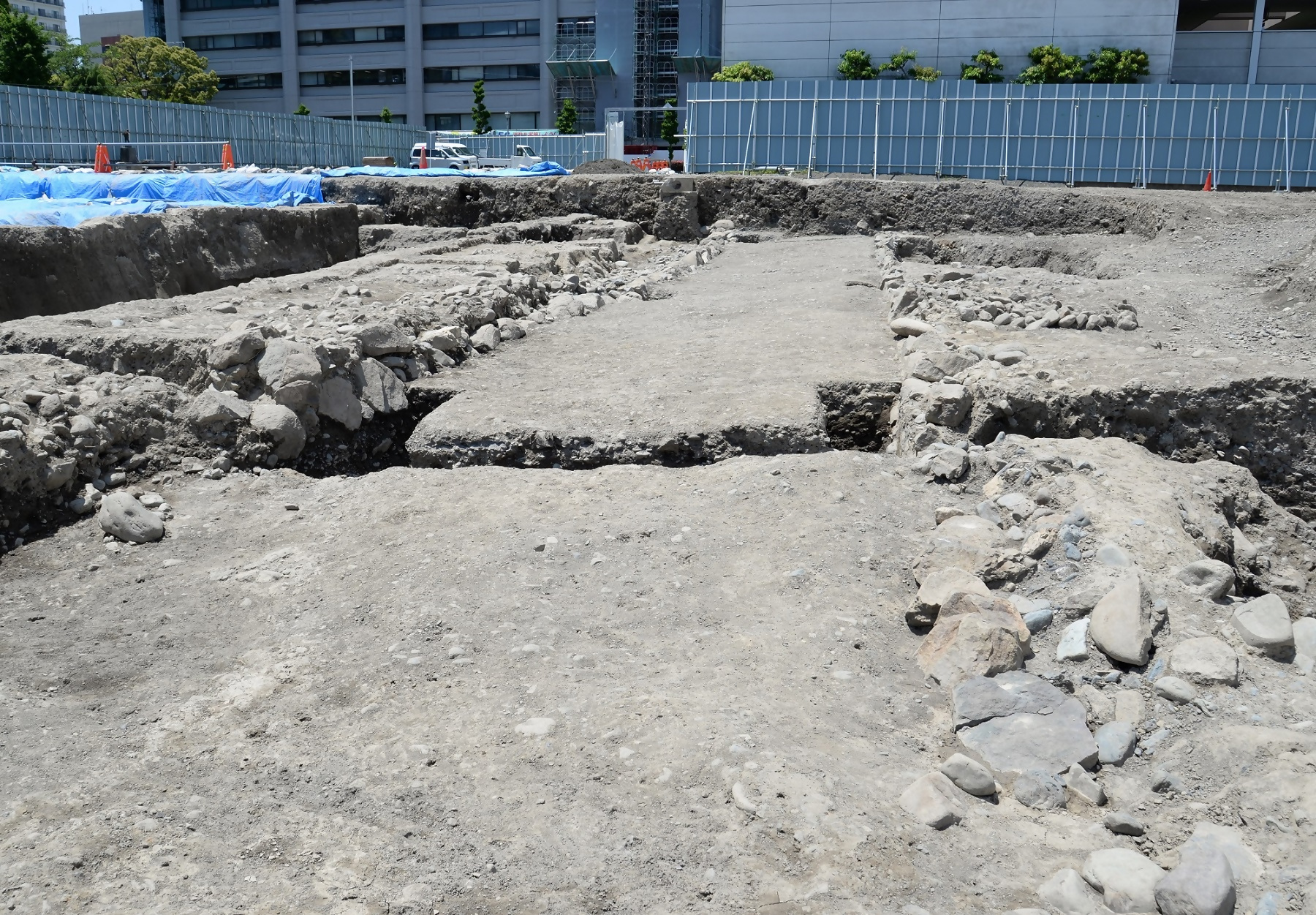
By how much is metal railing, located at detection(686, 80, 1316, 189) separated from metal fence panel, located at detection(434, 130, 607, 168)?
12365 millimetres

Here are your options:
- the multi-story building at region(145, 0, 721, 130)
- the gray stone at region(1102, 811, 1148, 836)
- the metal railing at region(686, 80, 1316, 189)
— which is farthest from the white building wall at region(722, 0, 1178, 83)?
the gray stone at region(1102, 811, 1148, 836)

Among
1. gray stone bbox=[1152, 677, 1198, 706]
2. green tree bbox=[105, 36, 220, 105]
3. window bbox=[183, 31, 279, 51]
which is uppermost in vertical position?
window bbox=[183, 31, 279, 51]

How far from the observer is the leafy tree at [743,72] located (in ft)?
88.9

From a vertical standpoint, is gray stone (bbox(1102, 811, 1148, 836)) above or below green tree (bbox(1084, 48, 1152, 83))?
below

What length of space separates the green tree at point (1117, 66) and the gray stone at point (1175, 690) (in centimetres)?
2860

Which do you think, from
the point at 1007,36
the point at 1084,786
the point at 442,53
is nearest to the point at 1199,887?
the point at 1084,786

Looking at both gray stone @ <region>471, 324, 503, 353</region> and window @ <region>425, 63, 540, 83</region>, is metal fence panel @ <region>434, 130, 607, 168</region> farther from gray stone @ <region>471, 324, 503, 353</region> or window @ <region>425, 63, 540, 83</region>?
gray stone @ <region>471, 324, 503, 353</region>

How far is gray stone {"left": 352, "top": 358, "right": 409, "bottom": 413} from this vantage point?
193 inches

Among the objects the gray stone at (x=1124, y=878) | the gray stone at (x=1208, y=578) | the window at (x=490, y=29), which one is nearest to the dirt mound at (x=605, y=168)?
the gray stone at (x=1208, y=578)

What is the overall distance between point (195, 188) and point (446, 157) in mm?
18453

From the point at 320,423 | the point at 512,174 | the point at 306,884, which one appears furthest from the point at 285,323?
the point at 512,174

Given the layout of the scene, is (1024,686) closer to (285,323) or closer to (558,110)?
(285,323)

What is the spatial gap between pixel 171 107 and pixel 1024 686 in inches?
1007

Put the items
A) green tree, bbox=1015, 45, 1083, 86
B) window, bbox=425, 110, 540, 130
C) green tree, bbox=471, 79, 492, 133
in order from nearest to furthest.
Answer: green tree, bbox=1015, 45, 1083, 86
green tree, bbox=471, 79, 492, 133
window, bbox=425, 110, 540, 130
